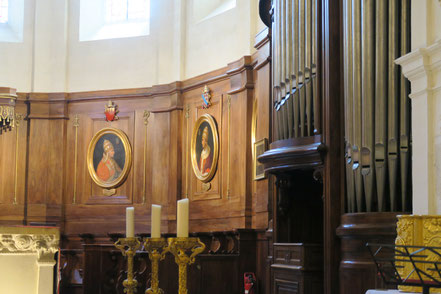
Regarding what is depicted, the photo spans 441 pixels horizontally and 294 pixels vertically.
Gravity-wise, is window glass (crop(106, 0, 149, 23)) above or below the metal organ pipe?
above

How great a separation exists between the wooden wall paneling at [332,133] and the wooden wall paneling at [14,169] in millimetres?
10104

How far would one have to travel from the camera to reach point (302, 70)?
793 centimetres

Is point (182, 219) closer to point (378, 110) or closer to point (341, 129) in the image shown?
point (378, 110)

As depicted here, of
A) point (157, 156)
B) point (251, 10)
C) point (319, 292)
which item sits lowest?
point (319, 292)

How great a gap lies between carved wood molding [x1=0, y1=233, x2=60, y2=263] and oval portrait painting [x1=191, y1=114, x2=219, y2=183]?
9356 mm

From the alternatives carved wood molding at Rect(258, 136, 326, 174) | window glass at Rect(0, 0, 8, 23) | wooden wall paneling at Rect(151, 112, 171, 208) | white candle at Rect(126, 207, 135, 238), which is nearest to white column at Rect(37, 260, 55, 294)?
white candle at Rect(126, 207, 135, 238)

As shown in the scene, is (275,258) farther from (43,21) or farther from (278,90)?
(43,21)

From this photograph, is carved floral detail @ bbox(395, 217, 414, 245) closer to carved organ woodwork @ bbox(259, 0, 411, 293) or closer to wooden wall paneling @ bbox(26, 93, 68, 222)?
carved organ woodwork @ bbox(259, 0, 411, 293)

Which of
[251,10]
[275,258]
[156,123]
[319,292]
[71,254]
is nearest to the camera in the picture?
[319,292]

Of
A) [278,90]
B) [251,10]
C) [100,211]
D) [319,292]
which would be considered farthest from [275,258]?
[100,211]

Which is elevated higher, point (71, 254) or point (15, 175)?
point (15, 175)

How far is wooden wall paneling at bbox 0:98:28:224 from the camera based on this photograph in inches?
634

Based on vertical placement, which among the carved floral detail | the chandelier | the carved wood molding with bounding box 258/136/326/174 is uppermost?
the chandelier

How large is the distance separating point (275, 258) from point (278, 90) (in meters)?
1.82
